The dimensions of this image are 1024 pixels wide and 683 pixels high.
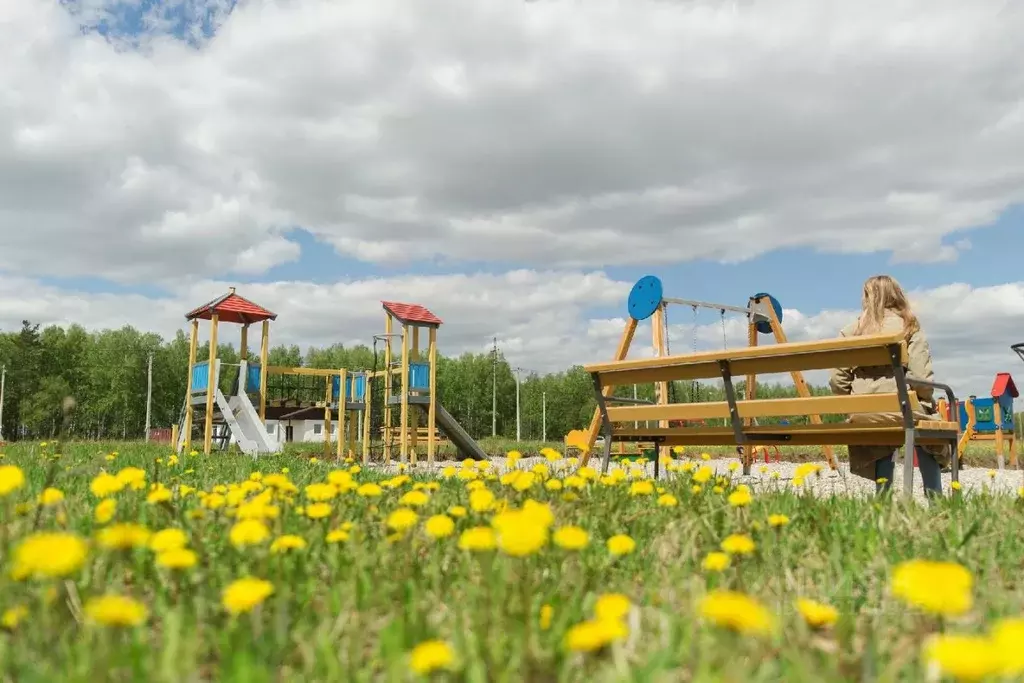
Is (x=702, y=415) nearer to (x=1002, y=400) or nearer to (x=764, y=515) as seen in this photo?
(x=764, y=515)

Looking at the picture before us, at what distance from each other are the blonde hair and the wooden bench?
1.87 ft

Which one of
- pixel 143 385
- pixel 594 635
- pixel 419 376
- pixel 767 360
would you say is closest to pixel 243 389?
pixel 419 376

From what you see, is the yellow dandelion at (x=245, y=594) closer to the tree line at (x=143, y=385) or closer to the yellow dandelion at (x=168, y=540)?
the yellow dandelion at (x=168, y=540)

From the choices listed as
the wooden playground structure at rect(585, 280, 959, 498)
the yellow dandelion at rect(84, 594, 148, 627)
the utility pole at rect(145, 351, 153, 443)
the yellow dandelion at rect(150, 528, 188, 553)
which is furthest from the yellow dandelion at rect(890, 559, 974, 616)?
the utility pole at rect(145, 351, 153, 443)

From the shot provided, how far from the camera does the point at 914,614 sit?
1771mm

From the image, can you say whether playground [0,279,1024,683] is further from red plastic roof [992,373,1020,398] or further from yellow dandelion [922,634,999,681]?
red plastic roof [992,373,1020,398]

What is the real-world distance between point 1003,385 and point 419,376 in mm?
11649

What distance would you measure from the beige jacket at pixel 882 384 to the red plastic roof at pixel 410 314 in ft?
42.6

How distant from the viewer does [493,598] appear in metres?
1.68

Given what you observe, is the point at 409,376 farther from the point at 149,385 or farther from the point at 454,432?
the point at 149,385

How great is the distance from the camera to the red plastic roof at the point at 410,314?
698 inches

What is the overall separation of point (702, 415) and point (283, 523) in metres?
3.77

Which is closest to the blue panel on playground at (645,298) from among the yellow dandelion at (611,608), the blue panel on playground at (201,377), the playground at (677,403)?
the playground at (677,403)

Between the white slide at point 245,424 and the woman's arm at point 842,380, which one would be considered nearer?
the woman's arm at point 842,380
